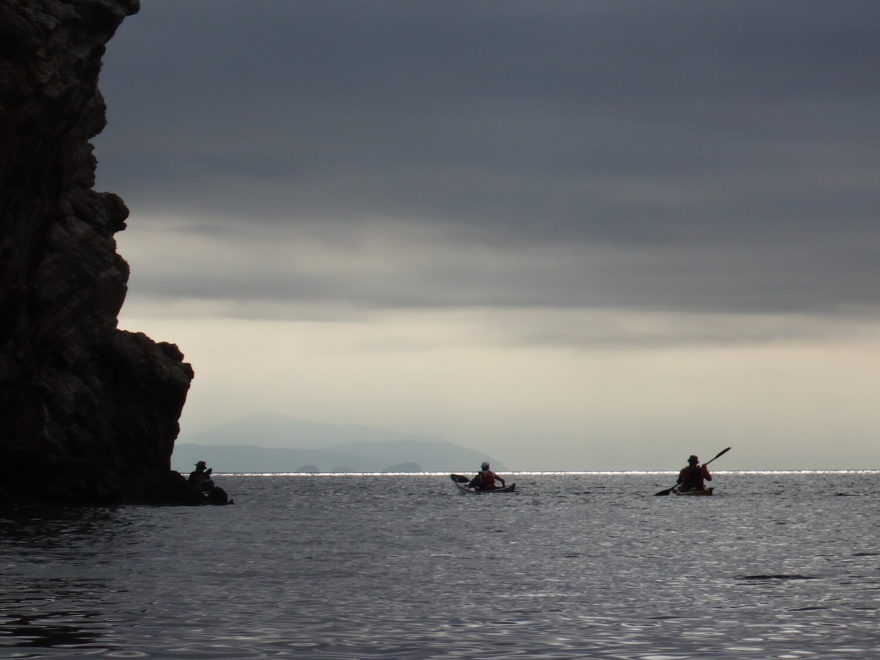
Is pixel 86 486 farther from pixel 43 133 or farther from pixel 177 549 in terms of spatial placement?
pixel 177 549

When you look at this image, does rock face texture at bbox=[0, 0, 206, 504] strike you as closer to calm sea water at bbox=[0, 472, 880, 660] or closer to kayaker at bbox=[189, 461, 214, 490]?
kayaker at bbox=[189, 461, 214, 490]

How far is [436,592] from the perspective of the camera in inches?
1023

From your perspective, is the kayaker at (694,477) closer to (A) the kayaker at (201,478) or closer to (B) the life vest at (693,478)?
(B) the life vest at (693,478)

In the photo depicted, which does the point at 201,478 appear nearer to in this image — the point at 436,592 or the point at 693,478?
the point at 693,478

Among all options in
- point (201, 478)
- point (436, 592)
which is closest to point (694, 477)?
point (201, 478)

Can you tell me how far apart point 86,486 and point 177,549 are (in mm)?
32004

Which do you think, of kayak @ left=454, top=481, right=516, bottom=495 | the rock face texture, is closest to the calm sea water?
the rock face texture

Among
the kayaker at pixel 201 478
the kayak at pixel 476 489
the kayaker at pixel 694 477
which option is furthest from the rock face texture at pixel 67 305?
the kayaker at pixel 694 477

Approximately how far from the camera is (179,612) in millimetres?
21812

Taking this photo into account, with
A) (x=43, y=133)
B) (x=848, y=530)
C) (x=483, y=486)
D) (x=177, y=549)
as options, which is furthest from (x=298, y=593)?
(x=483, y=486)

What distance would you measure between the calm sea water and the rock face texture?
14.0 m

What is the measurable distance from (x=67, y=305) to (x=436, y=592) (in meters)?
47.1

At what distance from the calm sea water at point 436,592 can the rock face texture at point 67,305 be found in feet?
45.9

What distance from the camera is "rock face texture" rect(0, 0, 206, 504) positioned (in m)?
55.5
